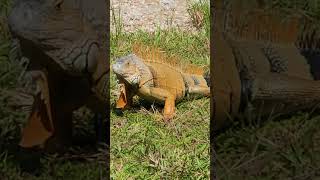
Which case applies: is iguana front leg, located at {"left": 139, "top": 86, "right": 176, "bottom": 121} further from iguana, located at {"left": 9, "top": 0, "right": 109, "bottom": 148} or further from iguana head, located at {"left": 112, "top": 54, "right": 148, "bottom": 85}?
iguana, located at {"left": 9, "top": 0, "right": 109, "bottom": 148}

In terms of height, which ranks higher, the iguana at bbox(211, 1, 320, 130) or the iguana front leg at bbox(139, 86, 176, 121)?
the iguana at bbox(211, 1, 320, 130)

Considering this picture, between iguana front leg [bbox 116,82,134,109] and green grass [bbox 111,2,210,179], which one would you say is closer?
green grass [bbox 111,2,210,179]

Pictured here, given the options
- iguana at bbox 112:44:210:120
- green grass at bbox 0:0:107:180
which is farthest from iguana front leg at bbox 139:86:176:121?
green grass at bbox 0:0:107:180

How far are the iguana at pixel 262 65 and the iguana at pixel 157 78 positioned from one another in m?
0.25

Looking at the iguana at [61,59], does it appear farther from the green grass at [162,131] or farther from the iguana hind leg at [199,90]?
the iguana hind leg at [199,90]

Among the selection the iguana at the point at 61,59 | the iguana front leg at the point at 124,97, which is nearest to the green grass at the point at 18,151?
the iguana at the point at 61,59

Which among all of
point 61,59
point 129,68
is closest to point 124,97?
point 129,68

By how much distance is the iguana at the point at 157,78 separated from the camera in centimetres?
210

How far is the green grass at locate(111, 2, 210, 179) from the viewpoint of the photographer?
1.85 meters

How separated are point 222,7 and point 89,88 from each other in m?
0.42

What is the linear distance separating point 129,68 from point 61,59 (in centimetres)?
39

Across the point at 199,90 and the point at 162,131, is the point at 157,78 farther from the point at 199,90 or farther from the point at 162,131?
the point at 162,131

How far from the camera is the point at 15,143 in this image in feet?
5.74

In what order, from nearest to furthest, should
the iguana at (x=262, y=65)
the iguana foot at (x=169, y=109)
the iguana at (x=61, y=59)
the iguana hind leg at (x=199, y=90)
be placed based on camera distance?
the iguana at (x=61, y=59)
the iguana at (x=262, y=65)
the iguana foot at (x=169, y=109)
the iguana hind leg at (x=199, y=90)
